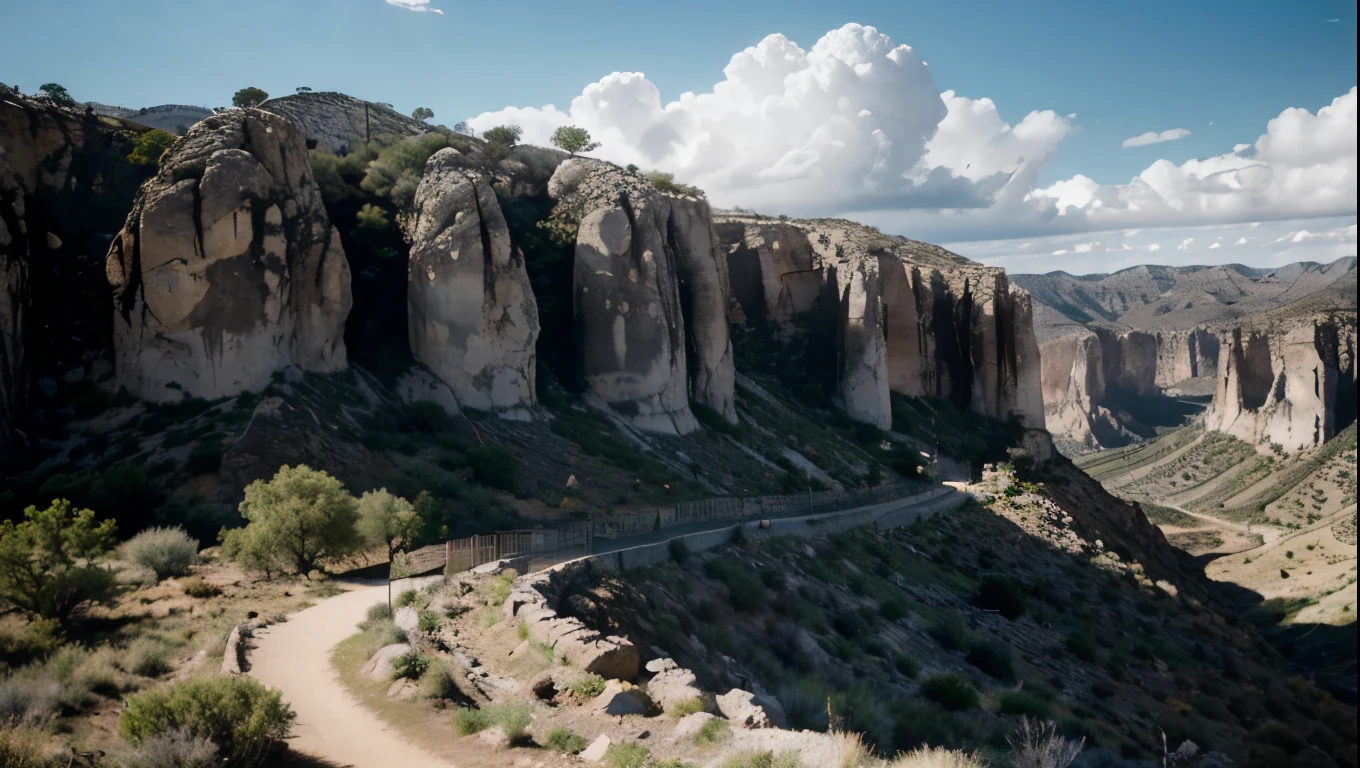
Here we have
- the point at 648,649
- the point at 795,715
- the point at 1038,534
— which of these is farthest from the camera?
the point at 1038,534

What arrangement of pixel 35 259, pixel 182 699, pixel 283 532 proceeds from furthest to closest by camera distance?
pixel 35 259 < pixel 283 532 < pixel 182 699

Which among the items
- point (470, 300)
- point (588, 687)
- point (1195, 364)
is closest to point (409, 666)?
point (588, 687)

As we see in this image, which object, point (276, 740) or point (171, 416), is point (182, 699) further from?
point (171, 416)

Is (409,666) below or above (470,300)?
below

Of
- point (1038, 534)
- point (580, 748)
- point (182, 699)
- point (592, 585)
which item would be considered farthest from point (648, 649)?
point (1038, 534)

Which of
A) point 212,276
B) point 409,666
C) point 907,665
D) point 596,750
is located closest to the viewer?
point 596,750

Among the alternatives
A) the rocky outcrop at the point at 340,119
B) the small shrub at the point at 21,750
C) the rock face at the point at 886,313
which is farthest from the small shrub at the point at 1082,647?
the rocky outcrop at the point at 340,119

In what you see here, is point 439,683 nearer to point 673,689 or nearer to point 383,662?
point 383,662

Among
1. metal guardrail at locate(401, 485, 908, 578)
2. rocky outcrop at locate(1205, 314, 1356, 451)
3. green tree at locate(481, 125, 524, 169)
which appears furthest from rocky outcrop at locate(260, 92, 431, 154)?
rocky outcrop at locate(1205, 314, 1356, 451)
